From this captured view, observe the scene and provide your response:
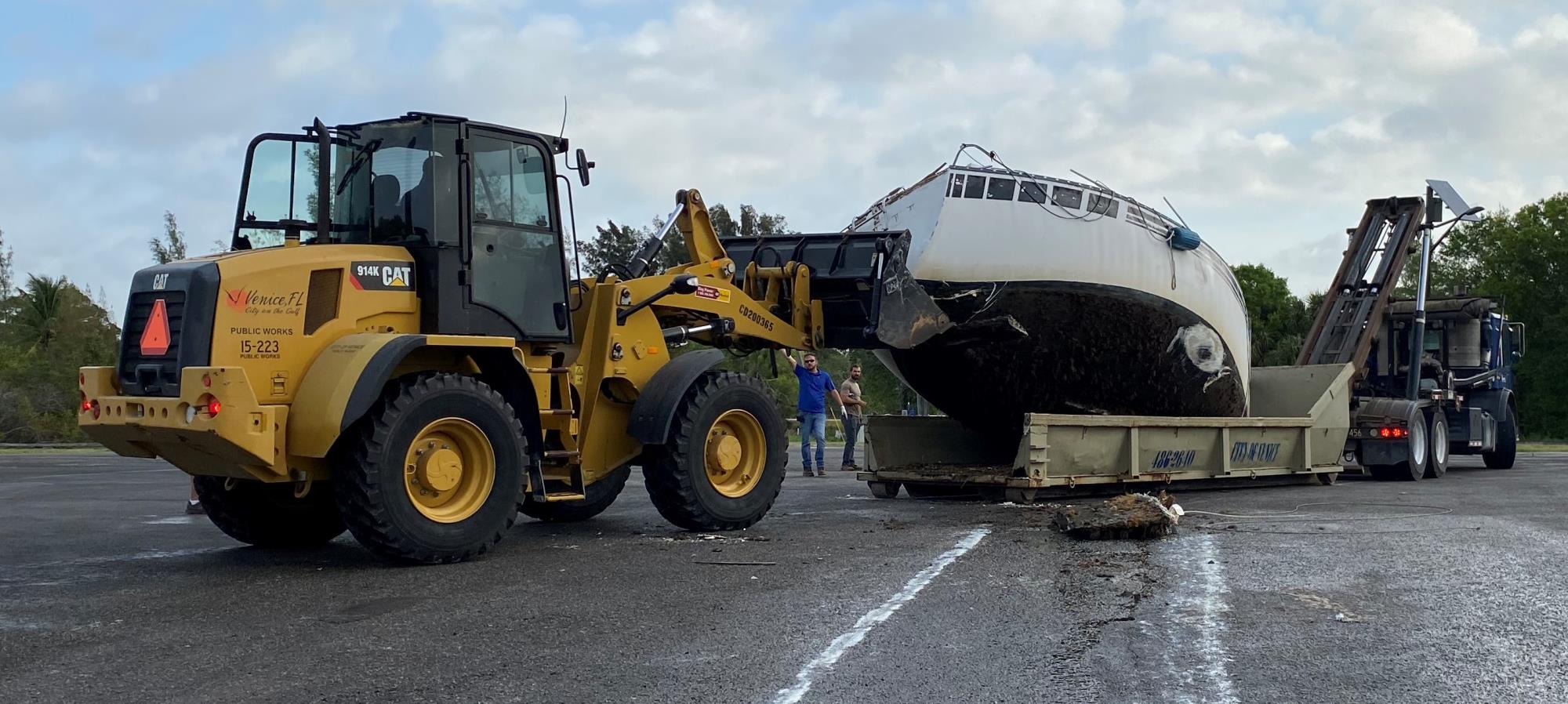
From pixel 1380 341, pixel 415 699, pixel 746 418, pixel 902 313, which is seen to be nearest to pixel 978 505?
pixel 902 313

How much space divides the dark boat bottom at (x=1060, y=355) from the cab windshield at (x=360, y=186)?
185 inches

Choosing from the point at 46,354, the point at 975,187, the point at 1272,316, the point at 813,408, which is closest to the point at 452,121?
the point at 975,187

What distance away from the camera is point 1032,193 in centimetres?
1152

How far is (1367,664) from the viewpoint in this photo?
4.84 m

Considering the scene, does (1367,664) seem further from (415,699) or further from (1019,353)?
(1019,353)

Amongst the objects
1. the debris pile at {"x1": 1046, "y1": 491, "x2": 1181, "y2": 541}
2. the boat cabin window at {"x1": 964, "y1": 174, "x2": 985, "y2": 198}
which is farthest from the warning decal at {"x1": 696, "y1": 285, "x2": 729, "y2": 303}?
the debris pile at {"x1": 1046, "y1": 491, "x2": 1181, "y2": 541}

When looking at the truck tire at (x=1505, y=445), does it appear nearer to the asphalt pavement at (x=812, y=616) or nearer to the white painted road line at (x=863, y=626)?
the asphalt pavement at (x=812, y=616)

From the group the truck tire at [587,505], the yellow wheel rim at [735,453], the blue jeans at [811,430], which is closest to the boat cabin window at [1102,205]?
the yellow wheel rim at [735,453]

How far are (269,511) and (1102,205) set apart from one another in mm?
7429

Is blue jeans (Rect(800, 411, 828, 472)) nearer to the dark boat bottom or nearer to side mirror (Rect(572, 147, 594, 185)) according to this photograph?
the dark boat bottom

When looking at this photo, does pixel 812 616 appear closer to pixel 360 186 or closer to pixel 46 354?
pixel 360 186

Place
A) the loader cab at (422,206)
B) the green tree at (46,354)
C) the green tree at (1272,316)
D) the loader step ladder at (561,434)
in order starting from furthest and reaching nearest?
the green tree at (1272,316) < the green tree at (46,354) < the loader step ladder at (561,434) < the loader cab at (422,206)

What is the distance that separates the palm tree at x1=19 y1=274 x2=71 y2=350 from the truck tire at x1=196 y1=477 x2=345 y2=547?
41.6 meters

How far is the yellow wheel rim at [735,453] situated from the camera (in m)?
9.26
